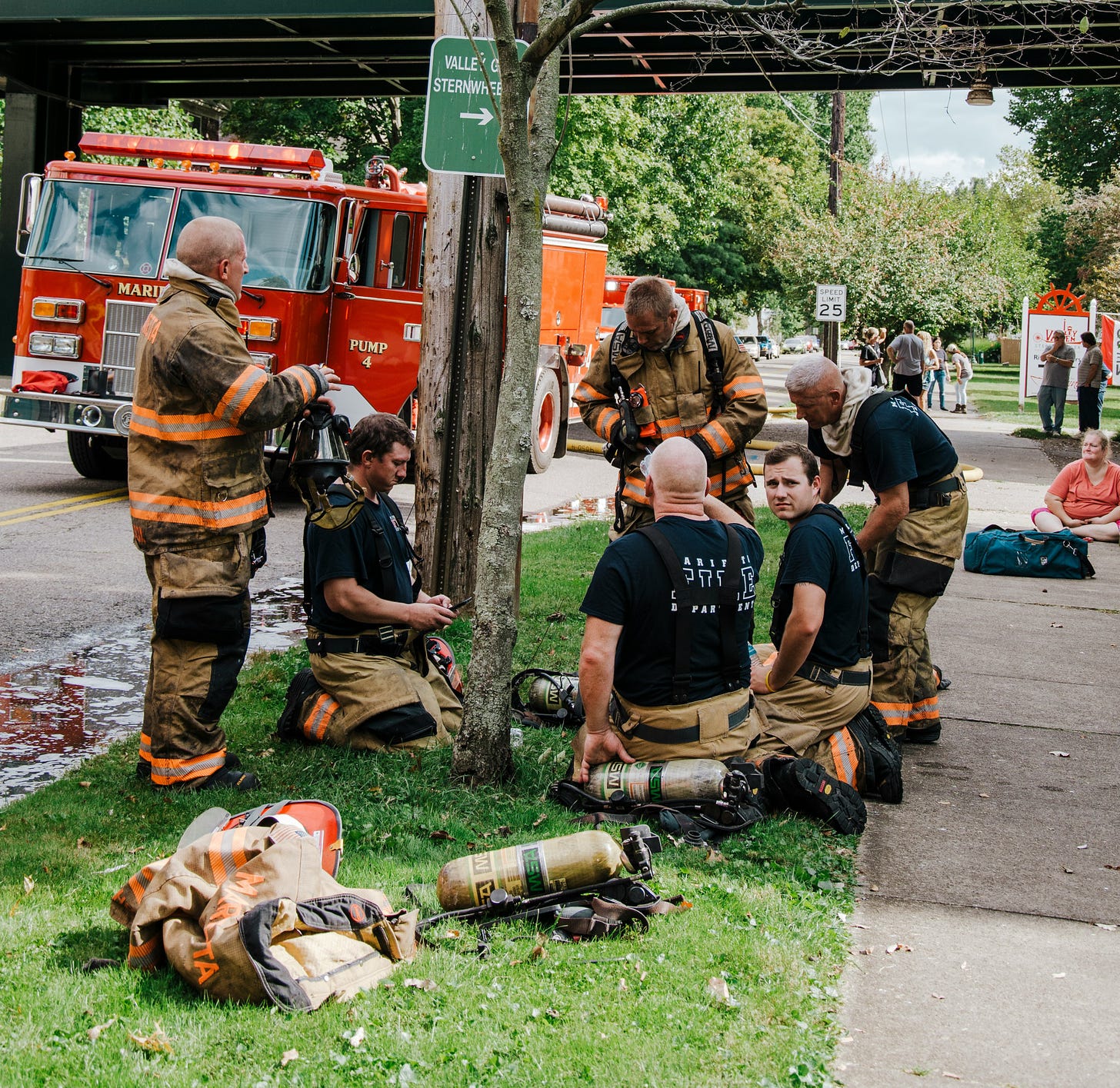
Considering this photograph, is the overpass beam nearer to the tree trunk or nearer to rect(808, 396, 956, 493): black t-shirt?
the tree trunk

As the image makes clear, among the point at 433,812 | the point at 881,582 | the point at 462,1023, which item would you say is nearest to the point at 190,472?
the point at 433,812

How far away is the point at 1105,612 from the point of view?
9.15 metres

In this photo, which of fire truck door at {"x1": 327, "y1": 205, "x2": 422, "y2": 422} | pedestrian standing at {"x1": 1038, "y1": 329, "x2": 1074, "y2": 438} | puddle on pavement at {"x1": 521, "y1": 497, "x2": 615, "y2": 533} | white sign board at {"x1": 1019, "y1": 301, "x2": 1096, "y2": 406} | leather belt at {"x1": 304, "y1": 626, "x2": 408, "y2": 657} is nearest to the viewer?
leather belt at {"x1": 304, "y1": 626, "x2": 408, "y2": 657}

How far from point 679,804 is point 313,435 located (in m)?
2.16

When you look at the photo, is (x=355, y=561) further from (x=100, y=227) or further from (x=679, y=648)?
(x=100, y=227)

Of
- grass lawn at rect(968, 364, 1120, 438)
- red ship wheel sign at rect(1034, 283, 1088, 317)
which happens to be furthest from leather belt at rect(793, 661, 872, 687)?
red ship wheel sign at rect(1034, 283, 1088, 317)

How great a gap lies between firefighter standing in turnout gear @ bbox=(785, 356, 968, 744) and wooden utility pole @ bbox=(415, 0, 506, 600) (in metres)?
2.06

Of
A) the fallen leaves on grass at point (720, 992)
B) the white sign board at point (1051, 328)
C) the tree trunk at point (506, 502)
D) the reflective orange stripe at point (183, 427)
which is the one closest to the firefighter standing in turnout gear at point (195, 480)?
the reflective orange stripe at point (183, 427)

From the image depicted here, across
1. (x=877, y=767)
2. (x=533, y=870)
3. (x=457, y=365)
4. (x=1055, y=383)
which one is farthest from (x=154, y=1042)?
(x=1055, y=383)

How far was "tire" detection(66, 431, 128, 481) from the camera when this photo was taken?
12586mm

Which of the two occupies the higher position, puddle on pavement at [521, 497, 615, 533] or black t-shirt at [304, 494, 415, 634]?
black t-shirt at [304, 494, 415, 634]

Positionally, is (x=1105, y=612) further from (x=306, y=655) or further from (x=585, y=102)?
(x=585, y=102)

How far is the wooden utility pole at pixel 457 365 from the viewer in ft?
23.4

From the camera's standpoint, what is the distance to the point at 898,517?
5719 millimetres
